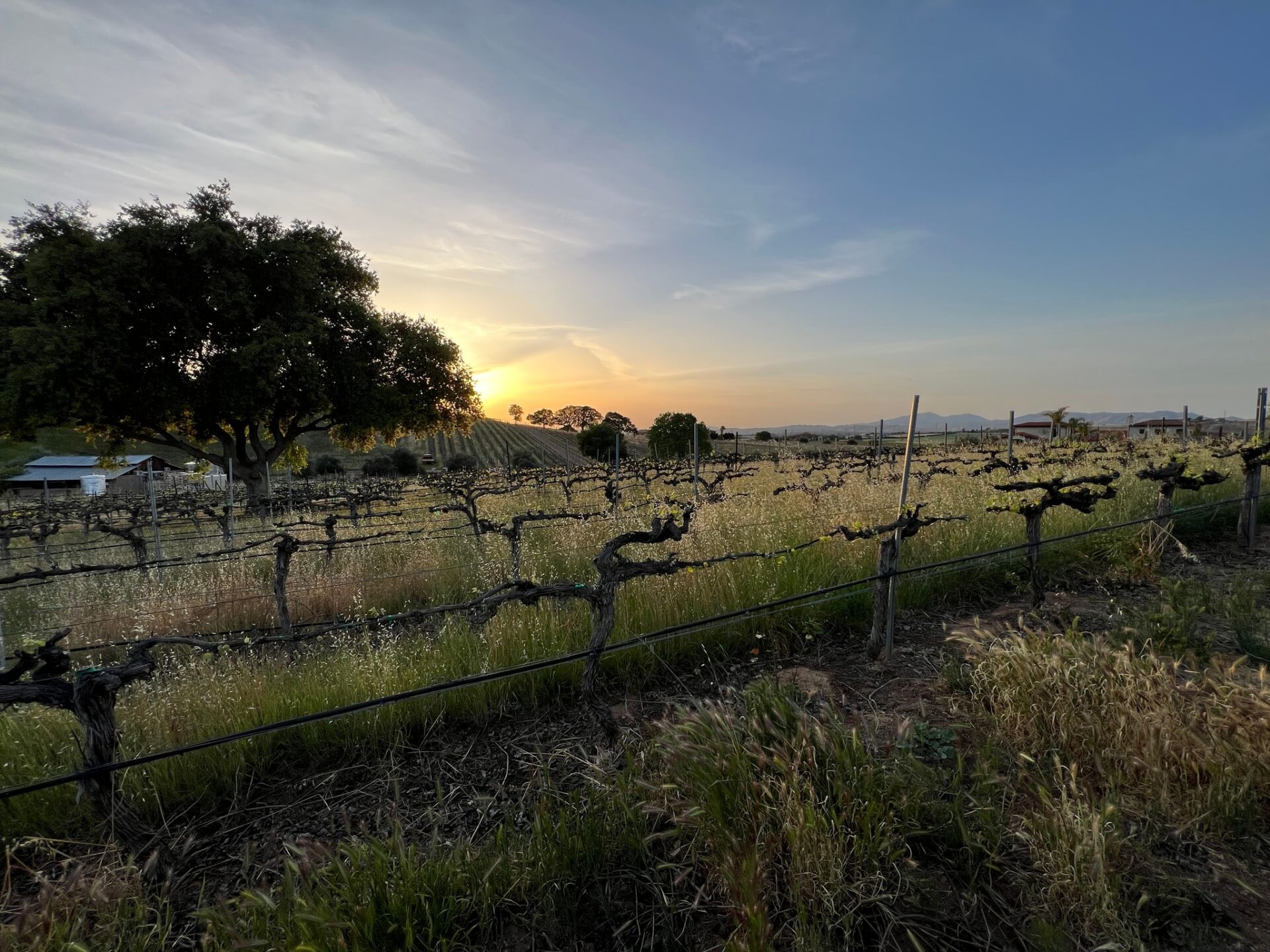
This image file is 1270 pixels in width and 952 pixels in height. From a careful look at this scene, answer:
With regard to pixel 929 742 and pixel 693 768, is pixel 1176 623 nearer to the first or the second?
pixel 929 742

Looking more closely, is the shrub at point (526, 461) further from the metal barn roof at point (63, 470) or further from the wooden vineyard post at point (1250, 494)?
the wooden vineyard post at point (1250, 494)

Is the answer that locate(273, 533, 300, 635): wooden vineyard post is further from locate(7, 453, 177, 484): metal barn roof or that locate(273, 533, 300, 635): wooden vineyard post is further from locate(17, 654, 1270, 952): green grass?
locate(7, 453, 177, 484): metal barn roof

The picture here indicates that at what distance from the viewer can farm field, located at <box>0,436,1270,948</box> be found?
213 centimetres

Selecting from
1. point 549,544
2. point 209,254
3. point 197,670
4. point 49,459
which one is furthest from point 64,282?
point 49,459

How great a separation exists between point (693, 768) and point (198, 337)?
21093 mm

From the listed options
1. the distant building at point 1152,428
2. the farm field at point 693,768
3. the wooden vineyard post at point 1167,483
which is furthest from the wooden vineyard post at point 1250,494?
the distant building at point 1152,428

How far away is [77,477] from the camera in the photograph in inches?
2034

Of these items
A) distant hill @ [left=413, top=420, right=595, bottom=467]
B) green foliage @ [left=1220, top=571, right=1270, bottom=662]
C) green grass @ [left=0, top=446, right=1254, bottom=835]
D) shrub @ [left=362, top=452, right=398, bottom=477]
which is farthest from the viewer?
distant hill @ [left=413, top=420, right=595, bottom=467]

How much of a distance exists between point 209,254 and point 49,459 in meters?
64.2

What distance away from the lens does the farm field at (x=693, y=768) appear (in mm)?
2131

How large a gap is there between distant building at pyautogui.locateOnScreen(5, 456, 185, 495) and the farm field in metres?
54.0

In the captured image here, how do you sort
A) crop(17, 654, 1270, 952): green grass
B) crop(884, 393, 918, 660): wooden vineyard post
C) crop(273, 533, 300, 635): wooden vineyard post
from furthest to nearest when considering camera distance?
crop(273, 533, 300, 635): wooden vineyard post < crop(884, 393, 918, 660): wooden vineyard post < crop(17, 654, 1270, 952): green grass

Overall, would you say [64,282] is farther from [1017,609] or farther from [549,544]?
[1017,609]

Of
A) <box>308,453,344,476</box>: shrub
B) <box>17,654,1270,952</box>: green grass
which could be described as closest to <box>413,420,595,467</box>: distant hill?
<box>308,453,344,476</box>: shrub
